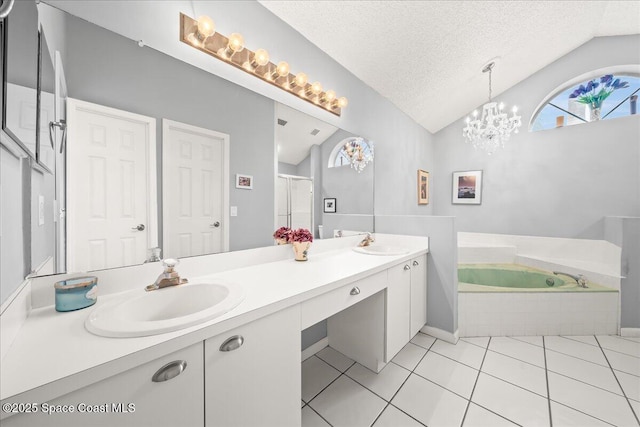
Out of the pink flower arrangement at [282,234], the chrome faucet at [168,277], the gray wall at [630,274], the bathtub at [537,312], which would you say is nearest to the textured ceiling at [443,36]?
the pink flower arrangement at [282,234]

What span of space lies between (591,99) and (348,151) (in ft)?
11.3

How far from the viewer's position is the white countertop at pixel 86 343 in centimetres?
46

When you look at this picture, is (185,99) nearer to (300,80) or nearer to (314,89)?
(300,80)

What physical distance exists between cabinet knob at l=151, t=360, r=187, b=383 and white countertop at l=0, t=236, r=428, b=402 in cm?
5

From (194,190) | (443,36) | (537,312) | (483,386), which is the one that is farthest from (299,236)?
(537,312)

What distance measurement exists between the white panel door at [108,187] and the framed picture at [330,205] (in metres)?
1.16

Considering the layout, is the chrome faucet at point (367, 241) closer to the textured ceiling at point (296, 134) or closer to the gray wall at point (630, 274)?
the textured ceiling at point (296, 134)

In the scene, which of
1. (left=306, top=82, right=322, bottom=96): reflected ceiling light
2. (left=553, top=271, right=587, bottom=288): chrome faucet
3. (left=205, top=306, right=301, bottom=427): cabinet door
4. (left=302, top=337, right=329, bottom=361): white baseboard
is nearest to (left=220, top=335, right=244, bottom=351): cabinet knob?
(left=205, top=306, right=301, bottom=427): cabinet door

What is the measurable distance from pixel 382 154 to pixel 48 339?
2706 mm

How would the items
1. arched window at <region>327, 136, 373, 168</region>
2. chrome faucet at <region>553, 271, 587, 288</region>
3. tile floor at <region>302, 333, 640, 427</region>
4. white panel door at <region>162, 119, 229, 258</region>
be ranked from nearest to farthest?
1. white panel door at <region>162, 119, 229, 258</region>
2. tile floor at <region>302, 333, 640, 427</region>
3. arched window at <region>327, 136, 373, 168</region>
4. chrome faucet at <region>553, 271, 587, 288</region>

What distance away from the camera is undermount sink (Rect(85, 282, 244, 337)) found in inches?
24.2

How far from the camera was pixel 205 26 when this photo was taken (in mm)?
1152

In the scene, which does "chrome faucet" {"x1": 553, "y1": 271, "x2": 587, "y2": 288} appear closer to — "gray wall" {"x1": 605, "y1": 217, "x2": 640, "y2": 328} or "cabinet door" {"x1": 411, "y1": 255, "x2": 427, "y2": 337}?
"gray wall" {"x1": 605, "y1": 217, "x2": 640, "y2": 328}

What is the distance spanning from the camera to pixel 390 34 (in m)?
1.89
